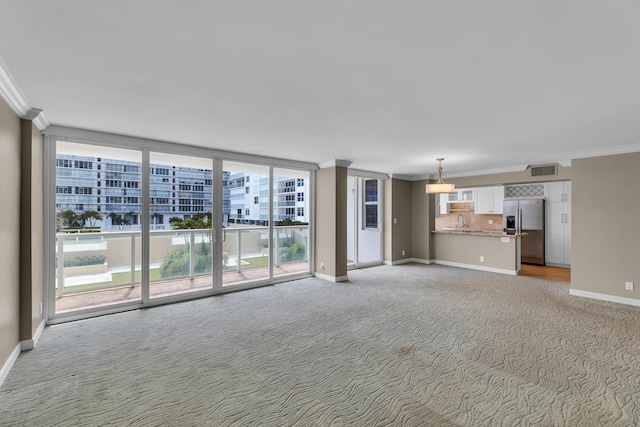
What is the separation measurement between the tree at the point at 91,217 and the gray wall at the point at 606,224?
23.7 feet

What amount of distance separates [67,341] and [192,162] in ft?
9.29

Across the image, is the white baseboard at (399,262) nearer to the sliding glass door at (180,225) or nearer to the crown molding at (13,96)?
the sliding glass door at (180,225)

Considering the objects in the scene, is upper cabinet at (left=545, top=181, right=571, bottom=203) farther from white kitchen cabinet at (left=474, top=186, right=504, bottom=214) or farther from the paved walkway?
the paved walkway

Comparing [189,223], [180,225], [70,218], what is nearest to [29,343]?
[70,218]

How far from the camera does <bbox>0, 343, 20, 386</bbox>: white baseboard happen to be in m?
2.47

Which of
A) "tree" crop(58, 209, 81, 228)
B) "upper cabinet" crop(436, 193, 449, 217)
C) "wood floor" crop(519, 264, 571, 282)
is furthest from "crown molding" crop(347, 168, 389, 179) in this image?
"tree" crop(58, 209, 81, 228)

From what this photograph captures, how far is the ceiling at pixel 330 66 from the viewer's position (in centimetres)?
157

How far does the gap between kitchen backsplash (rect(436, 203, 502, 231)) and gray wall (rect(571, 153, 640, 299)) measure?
340 centimetres

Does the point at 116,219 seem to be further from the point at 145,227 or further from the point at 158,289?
the point at 158,289

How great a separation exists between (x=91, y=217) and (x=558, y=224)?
31.0ft

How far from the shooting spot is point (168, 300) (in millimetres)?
4543

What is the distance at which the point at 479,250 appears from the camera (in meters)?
7.21

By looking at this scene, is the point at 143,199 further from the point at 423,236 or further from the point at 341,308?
the point at 423,236

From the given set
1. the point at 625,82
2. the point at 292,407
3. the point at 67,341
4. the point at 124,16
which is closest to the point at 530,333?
the point at 625,82
